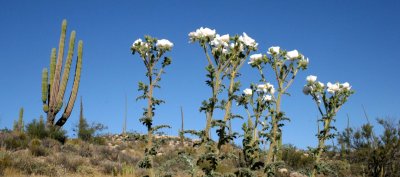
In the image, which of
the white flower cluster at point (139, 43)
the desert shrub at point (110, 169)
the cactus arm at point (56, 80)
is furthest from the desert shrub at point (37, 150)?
the white flower cluster at point (139, 43)

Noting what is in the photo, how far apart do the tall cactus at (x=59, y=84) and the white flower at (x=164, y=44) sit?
1517 centimetres

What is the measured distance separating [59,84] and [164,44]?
15597 millimetres

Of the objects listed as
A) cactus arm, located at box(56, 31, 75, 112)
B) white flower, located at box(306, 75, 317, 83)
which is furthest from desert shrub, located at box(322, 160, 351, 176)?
cactus arm, located at box(56, 31, 75, 112)

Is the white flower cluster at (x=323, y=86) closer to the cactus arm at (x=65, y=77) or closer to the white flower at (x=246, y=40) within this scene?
the white flower at (x=246, y=40)

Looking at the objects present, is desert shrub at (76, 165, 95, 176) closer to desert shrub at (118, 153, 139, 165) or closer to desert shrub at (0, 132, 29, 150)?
desert shrub at (118, 153, 139, 165)

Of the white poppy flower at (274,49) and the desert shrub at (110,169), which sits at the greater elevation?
the white poppy flower at (274,49)

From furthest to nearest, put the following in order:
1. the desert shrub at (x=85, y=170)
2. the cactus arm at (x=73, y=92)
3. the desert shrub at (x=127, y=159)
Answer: the cactus arm at (x=73, y=92)
the desert shrub at (x=127, y=159)
the desert shrub at (x=85, y=170)

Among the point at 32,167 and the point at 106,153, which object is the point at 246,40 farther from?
the point at 106,153

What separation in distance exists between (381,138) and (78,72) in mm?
12817

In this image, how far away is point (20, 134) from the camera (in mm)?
17078

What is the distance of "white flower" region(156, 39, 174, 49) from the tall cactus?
1517 centimetres

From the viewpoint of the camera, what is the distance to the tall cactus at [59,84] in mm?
19469

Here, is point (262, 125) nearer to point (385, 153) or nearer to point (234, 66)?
point (234, 66)

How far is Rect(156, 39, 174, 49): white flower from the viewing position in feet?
17.6
